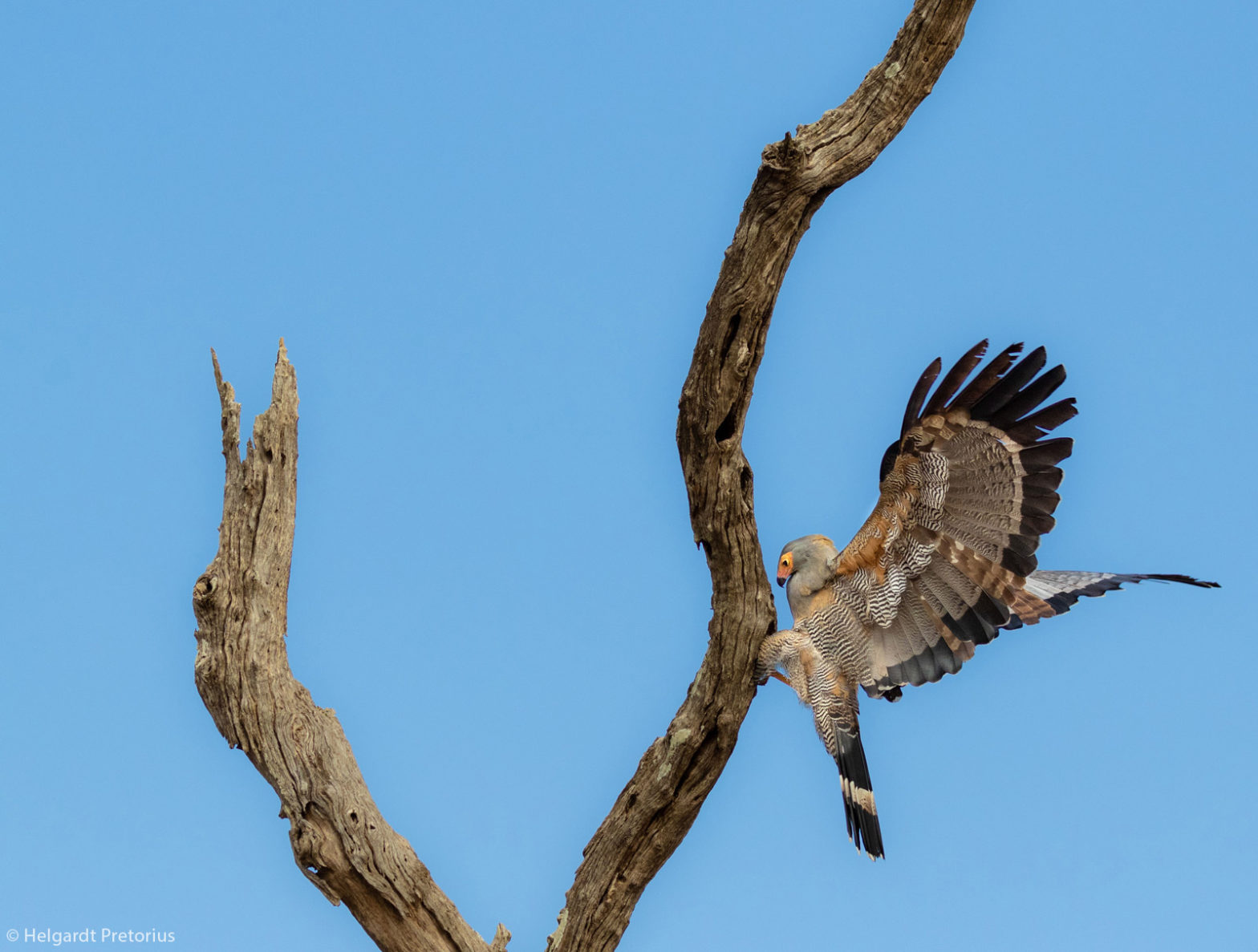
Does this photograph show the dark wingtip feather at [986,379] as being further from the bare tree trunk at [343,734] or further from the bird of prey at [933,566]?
the bare tree trunk at [343,734]

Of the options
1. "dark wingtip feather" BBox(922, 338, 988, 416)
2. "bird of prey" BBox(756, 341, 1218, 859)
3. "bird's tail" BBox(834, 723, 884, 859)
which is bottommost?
"bird's tail" BBox(834, 723, 884, 859)

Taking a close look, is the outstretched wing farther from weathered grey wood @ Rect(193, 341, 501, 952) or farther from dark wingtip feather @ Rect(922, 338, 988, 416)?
weathered grey wood @ Rect(193, 341, 501, 952)

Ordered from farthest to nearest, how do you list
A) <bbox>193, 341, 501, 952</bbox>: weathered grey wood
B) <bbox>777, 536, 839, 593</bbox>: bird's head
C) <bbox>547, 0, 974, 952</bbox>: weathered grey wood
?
1. <bbox>777, 536, 839, 593</bbox>: bird's head
2. <bbox>193, 341, 501, 952</bbox>: weathered grey wood
3. <bbox>547, 0, 974, 952</bbox>: weathered grey wood

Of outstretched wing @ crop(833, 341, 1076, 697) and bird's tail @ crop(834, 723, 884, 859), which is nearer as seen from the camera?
outstretched wing @ crop(833, 341, 1076, 697)

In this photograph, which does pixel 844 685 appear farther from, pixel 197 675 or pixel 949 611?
pixel 197 675

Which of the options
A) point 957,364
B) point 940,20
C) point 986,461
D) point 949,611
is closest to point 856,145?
point 940,20

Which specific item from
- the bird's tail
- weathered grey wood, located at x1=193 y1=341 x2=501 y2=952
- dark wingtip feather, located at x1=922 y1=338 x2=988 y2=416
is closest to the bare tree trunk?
weathered grey wood, located at x1=193 y1=341 x2=501 y2=952

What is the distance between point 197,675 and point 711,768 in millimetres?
2658

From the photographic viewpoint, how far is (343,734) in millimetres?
5969

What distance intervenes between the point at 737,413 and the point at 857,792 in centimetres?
222

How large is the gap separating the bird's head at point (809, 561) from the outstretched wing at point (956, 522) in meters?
0.08

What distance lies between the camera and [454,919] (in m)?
5.97

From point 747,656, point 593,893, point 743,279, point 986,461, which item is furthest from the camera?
point 593,893

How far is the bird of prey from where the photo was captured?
17.3ft
